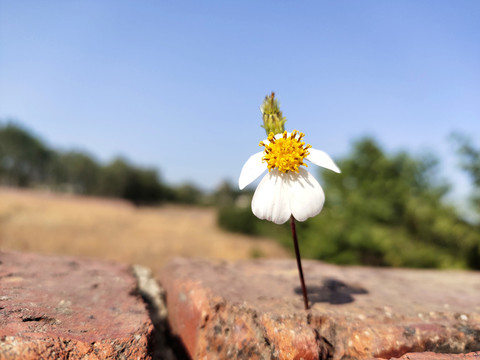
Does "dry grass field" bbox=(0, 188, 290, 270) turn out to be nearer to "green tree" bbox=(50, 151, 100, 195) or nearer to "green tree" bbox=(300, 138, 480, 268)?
"green tree" bbox=(300, 138, 480, 268)

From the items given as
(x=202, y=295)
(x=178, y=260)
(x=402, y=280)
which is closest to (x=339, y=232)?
(x=402, y=280)

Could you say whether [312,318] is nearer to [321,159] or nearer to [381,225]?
[321,159]

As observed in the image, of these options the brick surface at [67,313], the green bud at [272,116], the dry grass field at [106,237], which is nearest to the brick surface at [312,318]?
the brick surface at [67,313]

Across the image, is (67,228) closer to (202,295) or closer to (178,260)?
(178,260)

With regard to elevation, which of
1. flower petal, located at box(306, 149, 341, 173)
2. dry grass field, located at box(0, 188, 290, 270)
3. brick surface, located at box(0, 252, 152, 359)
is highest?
flower petal, located at box(306, 149, 341, 173)

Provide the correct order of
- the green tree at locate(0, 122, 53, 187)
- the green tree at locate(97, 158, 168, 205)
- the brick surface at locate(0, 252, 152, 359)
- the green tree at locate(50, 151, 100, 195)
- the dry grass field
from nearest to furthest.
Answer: the brick surface at locate(0, 252, 152, 359)
the dry grass field
the green tree at locate(0, 122, 53, 187)
the green tree at locate(97, 158, 168, 205)
the green tree at locate(50, 151, 100, 195)

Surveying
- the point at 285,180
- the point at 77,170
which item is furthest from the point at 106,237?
the point at 77,170

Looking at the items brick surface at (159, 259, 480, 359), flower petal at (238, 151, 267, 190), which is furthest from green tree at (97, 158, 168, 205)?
flower petal at (238, 151, 267, 190)
